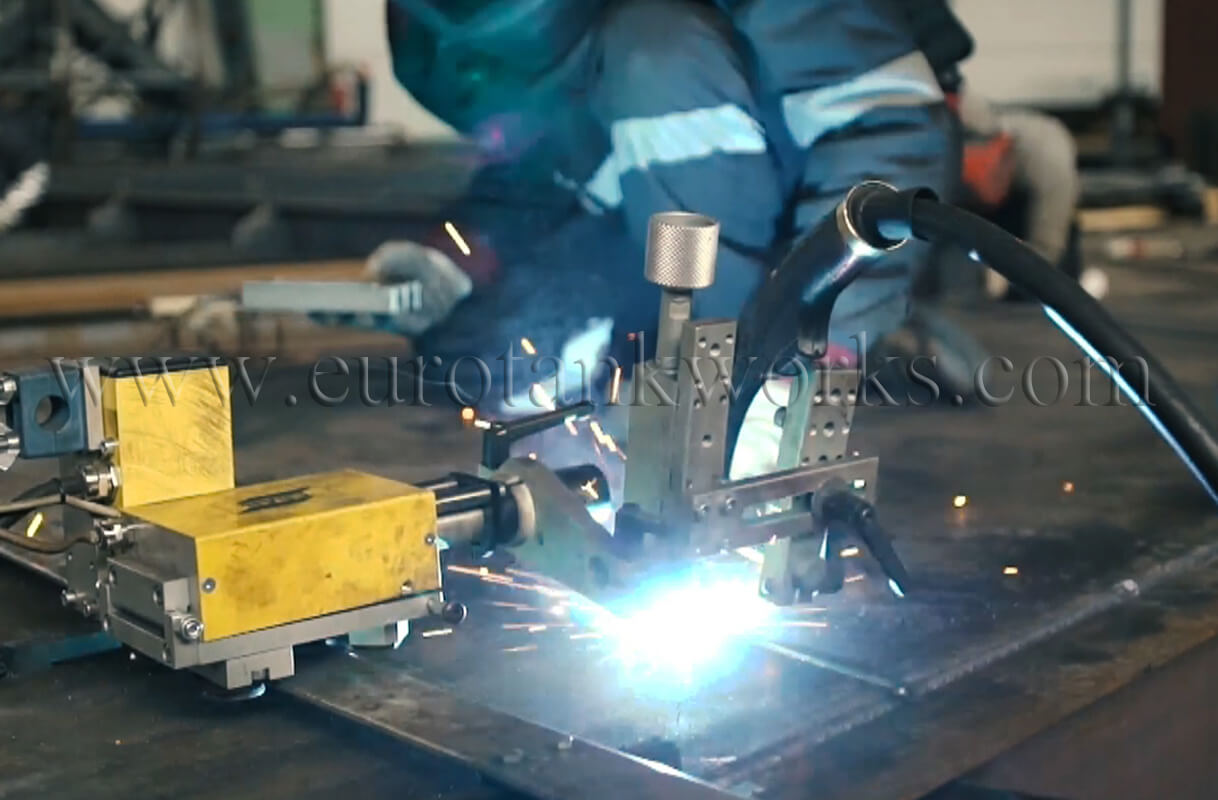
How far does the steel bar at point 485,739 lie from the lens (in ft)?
3.16

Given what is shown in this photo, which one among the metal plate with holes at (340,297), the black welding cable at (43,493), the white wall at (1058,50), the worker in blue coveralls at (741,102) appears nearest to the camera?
the black welding cable at (43,493)

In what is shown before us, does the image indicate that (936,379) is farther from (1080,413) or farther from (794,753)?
(794,753)

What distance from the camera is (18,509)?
1193mm

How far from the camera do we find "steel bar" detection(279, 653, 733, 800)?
0.96m

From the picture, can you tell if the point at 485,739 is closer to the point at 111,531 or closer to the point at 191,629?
the point at 191,629

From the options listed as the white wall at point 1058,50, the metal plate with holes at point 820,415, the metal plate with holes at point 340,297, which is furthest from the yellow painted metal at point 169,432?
the white wall at point 1058,50

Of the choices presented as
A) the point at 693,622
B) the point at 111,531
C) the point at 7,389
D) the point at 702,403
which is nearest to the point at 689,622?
the point at 693,622

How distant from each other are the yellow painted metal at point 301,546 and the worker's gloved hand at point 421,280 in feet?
3.88

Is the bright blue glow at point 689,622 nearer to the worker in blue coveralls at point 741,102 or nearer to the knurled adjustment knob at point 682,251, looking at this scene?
the knurled adjustment knob at point 682,251

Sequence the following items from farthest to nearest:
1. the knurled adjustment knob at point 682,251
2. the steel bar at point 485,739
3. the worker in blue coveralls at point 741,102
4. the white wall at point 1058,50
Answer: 1. the white wall at point 1058,50
2. the worker in blue coveralls at point 741,102
3. the knurled adjustment knob at point 682,251
4. the steel bar at point 485,739

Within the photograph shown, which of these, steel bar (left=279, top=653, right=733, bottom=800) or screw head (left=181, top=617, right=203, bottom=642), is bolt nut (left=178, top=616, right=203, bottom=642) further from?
steel bar (left=279, top=653, right=733, bottom=800)

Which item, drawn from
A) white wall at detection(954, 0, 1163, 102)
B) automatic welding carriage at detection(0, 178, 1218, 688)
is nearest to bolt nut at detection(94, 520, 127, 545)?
automatic welding carriage at detection(0, 178, 1218, 688)

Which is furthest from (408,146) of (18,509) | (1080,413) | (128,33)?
(18,509)

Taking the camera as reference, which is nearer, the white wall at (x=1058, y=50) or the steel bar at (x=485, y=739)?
the steel bar at (x=485, y=739)
